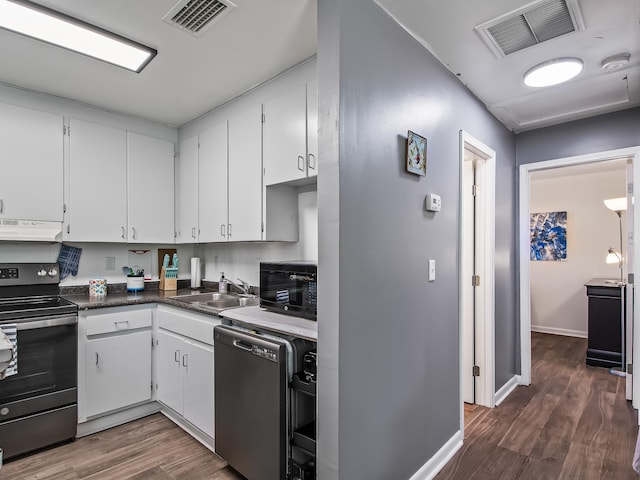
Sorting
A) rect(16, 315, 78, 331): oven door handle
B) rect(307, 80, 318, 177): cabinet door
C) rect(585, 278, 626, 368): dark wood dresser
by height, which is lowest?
rect(585, 278, 626, 368): dark wood dresser

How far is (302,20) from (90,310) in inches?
88.7

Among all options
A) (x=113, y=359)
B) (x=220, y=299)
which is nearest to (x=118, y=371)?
(x=113, y=359)

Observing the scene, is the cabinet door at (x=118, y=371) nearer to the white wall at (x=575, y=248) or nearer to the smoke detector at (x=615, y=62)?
the smoke detector at (x=615, y=62)

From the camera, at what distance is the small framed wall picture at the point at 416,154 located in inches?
70.2

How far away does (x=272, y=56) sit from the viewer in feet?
6.91

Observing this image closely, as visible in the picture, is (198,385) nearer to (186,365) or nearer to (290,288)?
(186,365)

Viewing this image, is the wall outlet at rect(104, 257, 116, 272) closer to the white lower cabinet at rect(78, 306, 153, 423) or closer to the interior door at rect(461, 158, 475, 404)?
the white lower cabinet at rect(78, 306, 153, 423)

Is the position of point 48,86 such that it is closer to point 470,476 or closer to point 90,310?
point 90,310

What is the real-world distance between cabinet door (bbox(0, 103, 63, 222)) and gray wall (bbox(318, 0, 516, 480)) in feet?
7.55

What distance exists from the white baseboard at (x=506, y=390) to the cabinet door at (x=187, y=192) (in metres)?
2.83

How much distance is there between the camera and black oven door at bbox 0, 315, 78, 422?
2.10 metres

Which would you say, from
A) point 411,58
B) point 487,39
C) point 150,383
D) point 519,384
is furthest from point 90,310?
point 519,384

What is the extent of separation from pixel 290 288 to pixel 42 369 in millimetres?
1662

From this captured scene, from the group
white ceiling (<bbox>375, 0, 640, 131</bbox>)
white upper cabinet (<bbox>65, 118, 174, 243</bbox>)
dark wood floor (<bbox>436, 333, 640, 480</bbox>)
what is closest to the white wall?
dark wood floor (<bbox>436, 333, 640, 480</bbox>)
